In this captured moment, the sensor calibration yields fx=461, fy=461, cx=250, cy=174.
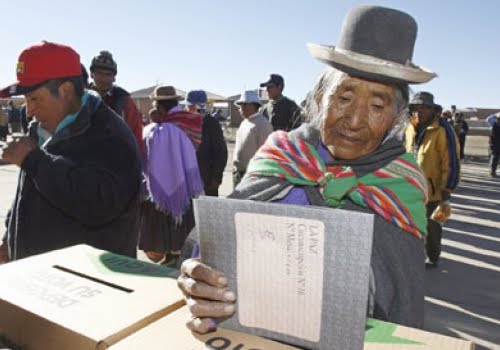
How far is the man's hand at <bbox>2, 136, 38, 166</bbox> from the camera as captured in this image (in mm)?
1854

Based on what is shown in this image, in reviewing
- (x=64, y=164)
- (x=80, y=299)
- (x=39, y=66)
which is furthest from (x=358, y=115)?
(x=39, y=66)

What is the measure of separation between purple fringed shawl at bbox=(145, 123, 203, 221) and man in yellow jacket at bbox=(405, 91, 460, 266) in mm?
2279

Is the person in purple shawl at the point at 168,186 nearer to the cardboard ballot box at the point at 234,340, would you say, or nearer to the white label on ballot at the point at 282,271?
the cardboard ballot box at the point at 234,340

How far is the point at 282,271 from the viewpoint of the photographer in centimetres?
88

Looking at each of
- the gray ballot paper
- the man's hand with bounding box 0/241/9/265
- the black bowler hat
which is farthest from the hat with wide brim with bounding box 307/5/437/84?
the black bowler hat

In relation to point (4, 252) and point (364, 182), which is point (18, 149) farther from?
point (364, 182)

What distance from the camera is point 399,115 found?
4.82ft

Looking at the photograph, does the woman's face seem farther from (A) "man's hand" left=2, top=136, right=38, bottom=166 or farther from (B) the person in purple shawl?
(B) the person in purple shawl

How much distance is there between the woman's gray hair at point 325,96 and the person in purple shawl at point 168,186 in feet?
8.77

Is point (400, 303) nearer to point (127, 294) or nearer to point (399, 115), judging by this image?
point (399, 115)

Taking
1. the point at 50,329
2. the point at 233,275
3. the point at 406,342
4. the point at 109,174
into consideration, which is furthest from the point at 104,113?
the point at 406,342

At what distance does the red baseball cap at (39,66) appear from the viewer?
192 centimetres

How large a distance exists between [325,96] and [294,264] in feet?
2.45

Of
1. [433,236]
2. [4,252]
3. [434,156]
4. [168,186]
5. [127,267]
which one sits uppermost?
[127,267]
